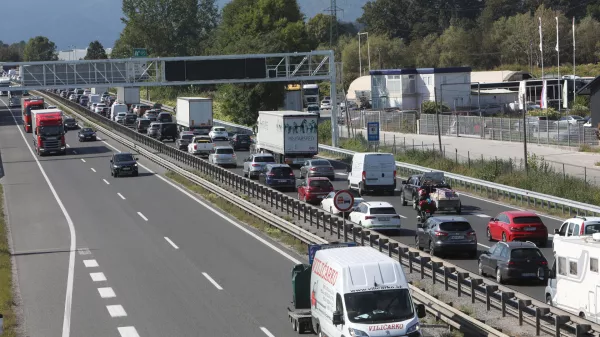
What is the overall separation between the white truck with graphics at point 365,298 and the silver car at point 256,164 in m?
34.5

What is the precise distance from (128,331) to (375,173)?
26.4 m

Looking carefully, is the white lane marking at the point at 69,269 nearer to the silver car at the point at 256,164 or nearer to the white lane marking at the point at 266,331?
the white lane marking at the point at 266,331

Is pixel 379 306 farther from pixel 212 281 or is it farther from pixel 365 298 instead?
pixel 212 281

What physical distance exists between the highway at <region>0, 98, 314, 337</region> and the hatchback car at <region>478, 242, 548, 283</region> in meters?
5.73

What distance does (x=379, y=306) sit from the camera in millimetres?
18297

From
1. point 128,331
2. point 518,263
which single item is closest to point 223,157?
point 518,263

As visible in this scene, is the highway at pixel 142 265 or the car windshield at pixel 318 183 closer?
the highway at pixel 142 265

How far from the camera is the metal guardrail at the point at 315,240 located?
19.5 metres

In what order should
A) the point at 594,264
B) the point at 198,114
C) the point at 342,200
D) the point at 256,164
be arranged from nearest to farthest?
the point at 594,264 < the point at 342,200 < the point at 256,164 < the point at 198,114

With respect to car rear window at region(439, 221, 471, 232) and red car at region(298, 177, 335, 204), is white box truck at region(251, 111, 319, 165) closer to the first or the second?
red car at region(298, 177, 335, 204)

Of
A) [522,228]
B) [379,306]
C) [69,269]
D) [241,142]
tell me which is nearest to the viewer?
[379,306]

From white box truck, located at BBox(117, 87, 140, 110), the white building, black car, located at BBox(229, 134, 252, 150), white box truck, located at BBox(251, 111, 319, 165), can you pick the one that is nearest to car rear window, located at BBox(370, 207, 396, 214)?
white box truck, located at BBox(251, 111, 319, 165)

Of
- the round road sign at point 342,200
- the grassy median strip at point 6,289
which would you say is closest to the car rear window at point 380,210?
the round road sign at point 342,200

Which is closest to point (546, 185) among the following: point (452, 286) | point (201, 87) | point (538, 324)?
point (452, 286)
